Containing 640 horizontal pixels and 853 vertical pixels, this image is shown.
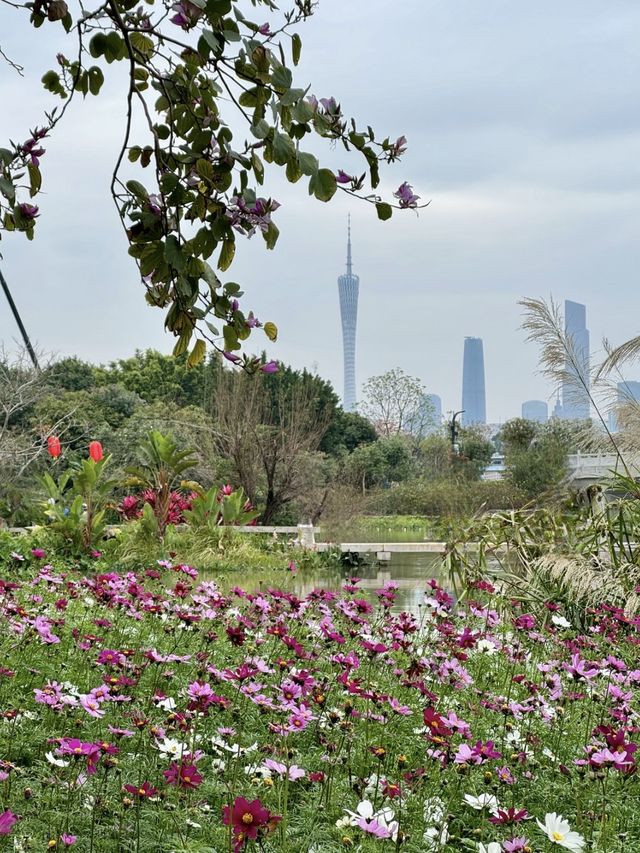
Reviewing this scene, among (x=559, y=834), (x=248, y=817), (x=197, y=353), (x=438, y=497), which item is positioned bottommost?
(x=559, y=834)

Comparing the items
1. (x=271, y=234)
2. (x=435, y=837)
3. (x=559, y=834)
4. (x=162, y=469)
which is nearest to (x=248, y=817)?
(x=559, y=834)

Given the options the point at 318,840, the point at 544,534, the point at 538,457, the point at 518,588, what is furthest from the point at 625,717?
the point at 538,457

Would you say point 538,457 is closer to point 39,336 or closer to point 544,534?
point 39,336

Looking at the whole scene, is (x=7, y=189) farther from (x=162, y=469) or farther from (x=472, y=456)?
(x=472, y=456)

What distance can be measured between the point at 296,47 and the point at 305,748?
2.37 meters

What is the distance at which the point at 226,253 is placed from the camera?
227cm

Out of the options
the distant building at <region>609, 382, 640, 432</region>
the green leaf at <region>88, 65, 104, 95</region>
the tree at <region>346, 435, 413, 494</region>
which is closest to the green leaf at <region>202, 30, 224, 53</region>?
the green leaf at <region>88, 65, 104, 95</region>

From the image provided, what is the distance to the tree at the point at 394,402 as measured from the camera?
135ft

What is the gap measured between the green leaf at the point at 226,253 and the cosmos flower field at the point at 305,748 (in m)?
0.96

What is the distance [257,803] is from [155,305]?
145cm

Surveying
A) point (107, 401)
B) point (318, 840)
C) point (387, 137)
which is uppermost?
point (107, 401)

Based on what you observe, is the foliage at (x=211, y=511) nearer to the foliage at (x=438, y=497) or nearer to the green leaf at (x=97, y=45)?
the foliage at (x=438, y=497)

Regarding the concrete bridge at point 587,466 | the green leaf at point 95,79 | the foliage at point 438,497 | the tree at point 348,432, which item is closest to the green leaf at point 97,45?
the green leaf at point 95,79

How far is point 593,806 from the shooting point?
2.64 m
